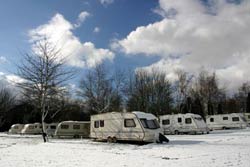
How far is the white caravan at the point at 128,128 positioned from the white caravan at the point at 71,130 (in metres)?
10.6

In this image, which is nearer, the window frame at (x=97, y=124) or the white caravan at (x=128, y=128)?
the white caravan at (x=128, y=128)

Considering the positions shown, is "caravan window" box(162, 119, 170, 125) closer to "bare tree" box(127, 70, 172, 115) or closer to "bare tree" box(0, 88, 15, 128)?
"bare tree" box(127, 70, 172, 115)

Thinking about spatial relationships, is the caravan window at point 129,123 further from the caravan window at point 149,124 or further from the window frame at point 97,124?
the window frame at point 97,124

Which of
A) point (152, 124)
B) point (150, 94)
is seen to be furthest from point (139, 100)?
point (152, 124)

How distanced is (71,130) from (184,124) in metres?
13.1

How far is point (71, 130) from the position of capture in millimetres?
39500

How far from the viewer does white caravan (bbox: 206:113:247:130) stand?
150ft

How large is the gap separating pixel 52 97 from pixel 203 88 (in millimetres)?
40019

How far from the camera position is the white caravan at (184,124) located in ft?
118

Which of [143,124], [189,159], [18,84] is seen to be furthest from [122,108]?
[189,159]

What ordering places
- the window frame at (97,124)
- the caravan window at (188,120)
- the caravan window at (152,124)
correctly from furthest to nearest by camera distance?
the caravan window at (188,120) → the window frame at (97,124) → the caravan window at (152,124)

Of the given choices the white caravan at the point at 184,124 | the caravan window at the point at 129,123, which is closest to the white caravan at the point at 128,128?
the caravan window at the point at 129,123

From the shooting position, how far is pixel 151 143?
24422 millimetres

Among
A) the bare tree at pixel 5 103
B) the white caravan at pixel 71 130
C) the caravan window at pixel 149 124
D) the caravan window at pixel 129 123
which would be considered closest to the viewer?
the caravan window at pixel 149 124
